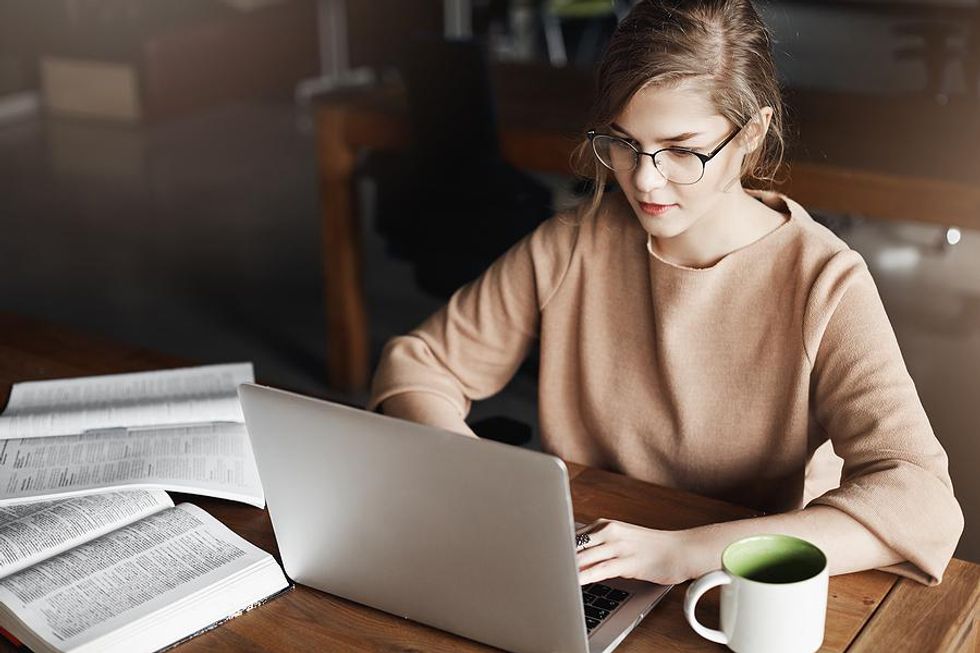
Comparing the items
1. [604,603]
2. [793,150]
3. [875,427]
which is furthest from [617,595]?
[793,150]

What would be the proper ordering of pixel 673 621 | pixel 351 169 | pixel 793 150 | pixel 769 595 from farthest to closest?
pixel 351 169 < pixel 793 150 < pixel 673 621 < pixel 769 595

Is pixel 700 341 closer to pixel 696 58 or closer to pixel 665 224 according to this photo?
pixel 665 224

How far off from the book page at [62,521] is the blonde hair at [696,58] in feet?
2.11

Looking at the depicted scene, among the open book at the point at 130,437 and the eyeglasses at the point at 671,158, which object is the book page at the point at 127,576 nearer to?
the open book at the point at 130,437

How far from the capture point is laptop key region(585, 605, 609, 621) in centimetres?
113

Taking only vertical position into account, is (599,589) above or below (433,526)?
below

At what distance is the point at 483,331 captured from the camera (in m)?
1.63

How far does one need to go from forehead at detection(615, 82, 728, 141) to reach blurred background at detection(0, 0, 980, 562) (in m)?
0.24

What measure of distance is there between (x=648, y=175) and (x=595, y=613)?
475mm

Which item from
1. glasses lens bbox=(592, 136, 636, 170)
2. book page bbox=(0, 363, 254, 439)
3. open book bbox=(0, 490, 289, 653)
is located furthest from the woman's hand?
book page bbox=(0, 363, 254, 439)

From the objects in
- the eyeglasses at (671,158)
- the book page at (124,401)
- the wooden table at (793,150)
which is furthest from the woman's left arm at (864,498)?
the wooden table at (793,150)

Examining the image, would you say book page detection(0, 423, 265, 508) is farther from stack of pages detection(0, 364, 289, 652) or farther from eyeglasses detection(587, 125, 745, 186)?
eyeglasses detection(587, 125, 745, 186)

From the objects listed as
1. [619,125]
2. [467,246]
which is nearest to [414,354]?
[619,125]

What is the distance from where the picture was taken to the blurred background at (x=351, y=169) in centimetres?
288
